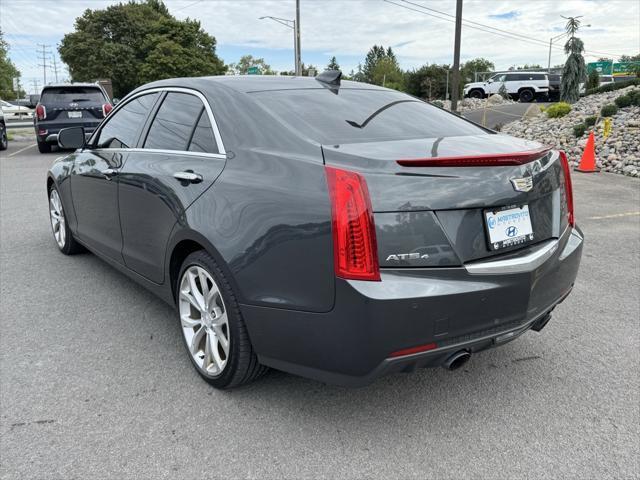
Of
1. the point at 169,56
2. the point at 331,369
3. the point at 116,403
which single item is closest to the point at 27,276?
the point at 116,403

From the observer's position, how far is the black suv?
49.2ft

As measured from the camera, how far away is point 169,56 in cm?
6256

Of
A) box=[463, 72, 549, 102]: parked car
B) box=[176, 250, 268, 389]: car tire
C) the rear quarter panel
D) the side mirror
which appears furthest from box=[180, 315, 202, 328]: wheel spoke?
box=[463, 72, 549, 102]: parked car

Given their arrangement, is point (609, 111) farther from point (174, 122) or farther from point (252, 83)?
point (174, 122)

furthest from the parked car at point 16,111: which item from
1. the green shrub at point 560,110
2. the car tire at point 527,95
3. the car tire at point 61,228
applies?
the car tire at point 61,228

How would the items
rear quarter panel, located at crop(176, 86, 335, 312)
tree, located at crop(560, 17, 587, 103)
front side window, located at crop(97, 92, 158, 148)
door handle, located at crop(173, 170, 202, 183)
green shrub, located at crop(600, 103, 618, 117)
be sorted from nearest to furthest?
rear quarter panel, located at crop(176, 86, 335, 312) → door handle, located at crop(173, 170, 202, 183) → front side window, located at crop(97, 92, 158, 148) → green shrub, located at crop(600, 103, 618, 117) → tree, located at crop(560, 17, 587, 103)

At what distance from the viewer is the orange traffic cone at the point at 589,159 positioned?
11648mm

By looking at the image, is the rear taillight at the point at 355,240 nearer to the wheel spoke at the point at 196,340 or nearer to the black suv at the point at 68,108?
the wheel spoke at the point at 196,340

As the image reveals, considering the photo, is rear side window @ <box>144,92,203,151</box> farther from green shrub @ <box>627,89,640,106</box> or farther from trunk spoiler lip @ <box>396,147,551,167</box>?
green shrub @ <box>627,89,640,106</box>

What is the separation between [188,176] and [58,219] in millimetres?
3190

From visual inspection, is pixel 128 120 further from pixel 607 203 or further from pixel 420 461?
pixel 607 203

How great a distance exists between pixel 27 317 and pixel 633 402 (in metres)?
3.84

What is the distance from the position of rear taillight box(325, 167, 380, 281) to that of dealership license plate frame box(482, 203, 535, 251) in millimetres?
542

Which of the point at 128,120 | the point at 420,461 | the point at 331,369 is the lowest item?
the point at 420,461
